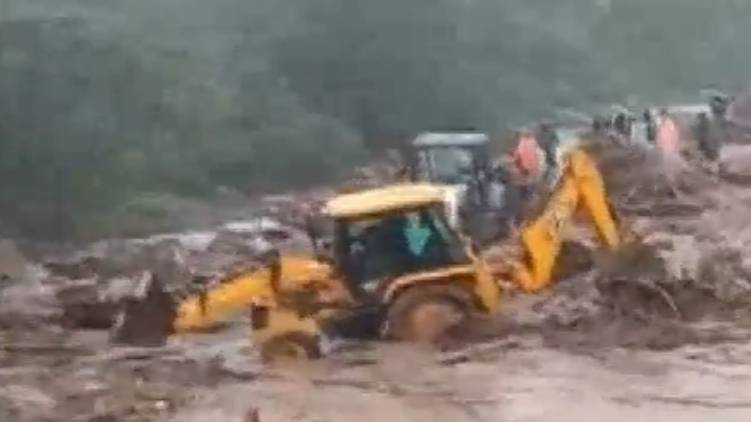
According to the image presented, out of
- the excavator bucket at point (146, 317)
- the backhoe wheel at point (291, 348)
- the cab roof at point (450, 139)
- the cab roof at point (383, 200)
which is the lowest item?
the backhoe wheel at point (291, 348)

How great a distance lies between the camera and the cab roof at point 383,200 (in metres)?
2.26

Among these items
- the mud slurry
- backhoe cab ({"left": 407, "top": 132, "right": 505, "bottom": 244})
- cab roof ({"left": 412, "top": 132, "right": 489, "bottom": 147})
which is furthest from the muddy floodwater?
cab roof ({"left": 412, "top": 132, "right": 489, "bottom": 147})

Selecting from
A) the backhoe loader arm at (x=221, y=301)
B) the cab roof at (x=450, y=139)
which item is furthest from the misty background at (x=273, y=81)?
the backhoe loader arm at (x=221, y=301)

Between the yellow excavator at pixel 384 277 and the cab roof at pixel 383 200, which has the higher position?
the cab roof at pixel 383 200

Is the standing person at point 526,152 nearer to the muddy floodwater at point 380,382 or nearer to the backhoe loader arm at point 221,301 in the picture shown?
the muddy floodwater at point 380,382

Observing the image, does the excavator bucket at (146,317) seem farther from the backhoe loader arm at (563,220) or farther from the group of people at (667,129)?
the group of people at (667,129)

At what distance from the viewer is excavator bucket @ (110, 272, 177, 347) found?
7.27 feet

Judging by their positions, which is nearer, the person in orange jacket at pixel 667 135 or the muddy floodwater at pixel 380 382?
the muddy floodwater at pixel 380 382

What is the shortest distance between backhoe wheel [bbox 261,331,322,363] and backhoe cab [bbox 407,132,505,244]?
25 centimetres

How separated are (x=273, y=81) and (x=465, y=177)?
289 millimetres

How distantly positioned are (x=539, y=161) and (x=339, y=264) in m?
0.30

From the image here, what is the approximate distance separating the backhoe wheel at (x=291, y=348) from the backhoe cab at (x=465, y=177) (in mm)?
250

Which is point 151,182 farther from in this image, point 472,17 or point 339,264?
point 472,17

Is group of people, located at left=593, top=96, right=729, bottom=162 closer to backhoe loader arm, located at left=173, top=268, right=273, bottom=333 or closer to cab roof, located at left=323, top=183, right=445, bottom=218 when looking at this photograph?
cab roof, located at left=323, top=183, right=445, bottom=218
